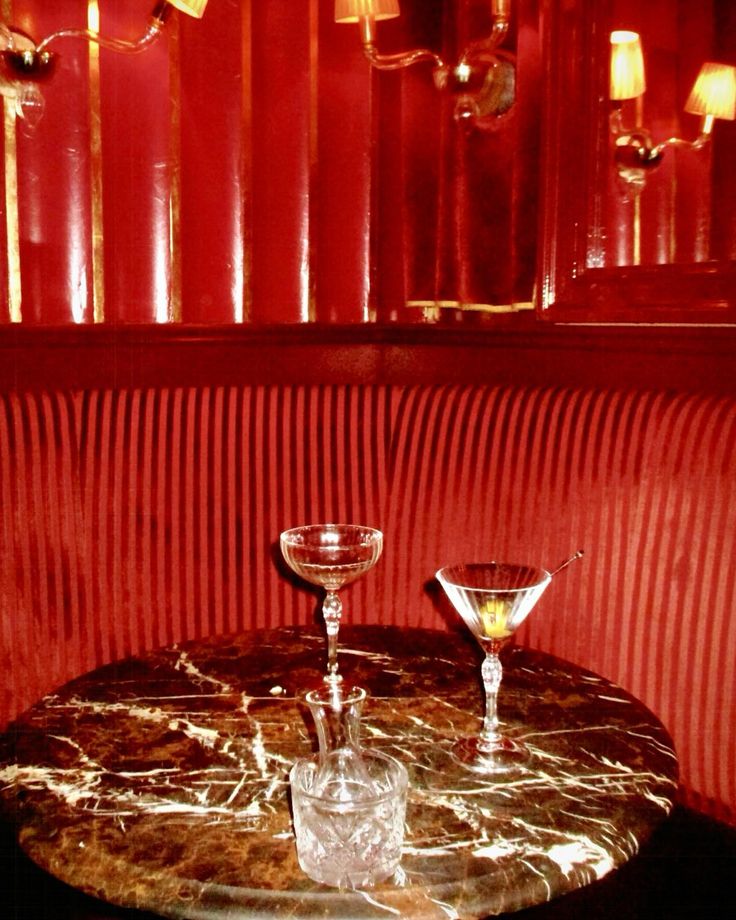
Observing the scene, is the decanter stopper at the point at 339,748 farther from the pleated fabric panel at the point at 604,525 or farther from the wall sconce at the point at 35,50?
the wall sconce at the point at 35,50

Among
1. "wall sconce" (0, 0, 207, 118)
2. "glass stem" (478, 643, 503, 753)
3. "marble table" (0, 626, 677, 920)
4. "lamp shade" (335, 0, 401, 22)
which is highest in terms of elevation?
"lamp shade" (335, 0, 401, 22)

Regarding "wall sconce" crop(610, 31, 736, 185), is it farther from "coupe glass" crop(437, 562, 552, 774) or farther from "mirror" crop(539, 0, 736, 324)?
"coupe glass" crop(437, 562, 552, 774)

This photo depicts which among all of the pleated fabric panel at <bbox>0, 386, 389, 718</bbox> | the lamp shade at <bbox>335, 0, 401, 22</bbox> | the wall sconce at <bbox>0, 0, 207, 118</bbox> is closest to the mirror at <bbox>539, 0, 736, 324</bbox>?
the lamp shade at <bbox>335, 0, 401, 22</bbox>

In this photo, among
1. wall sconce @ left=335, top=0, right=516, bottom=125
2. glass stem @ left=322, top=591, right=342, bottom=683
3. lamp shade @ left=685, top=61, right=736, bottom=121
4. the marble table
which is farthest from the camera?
wall sconce @ left=335, top=0, right=516, bottom=125

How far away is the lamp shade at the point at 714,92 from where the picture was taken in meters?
2.01

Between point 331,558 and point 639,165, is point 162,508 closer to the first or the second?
point 331,558

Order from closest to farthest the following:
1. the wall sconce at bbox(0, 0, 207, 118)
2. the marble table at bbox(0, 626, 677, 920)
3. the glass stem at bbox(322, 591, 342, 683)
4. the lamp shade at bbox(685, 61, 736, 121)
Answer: the marble table at bbox(0, 626, 677, 920)
the glass stem at bbox(322, 591, 342, 683)
the lamp shade at bbox(685, 61, 736, 121)
the wall sconce at bbox(0, 0, 207, 118)

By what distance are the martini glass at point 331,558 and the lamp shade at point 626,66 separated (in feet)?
4.31

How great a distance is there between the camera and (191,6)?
2236 mm

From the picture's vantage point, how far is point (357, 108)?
8.55 feet

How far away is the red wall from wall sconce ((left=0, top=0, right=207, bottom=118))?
0.04 metres

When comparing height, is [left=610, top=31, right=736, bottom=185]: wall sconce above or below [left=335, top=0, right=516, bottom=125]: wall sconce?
below

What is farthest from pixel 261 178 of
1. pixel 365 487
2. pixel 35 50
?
pixel 365 487

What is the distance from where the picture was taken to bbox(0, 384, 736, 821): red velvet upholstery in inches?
81.5
